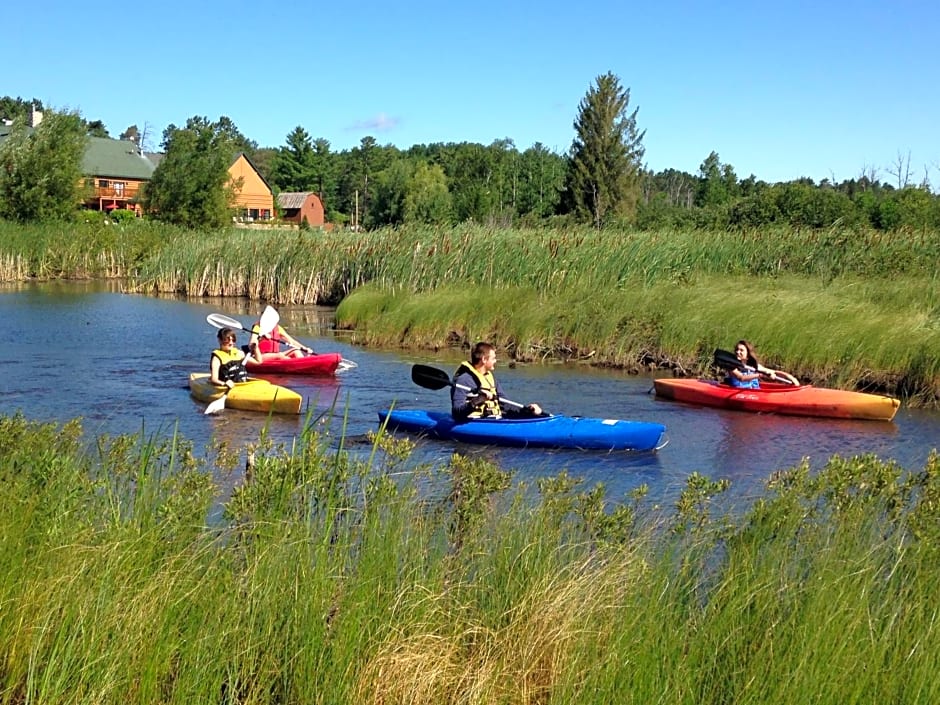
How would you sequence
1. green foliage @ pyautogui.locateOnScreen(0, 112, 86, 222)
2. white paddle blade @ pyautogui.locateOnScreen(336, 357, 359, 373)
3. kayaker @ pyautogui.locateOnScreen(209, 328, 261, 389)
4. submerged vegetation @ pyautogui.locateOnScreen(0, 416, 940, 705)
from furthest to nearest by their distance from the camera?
green foliage @ pyautogui.locateOnScreen(0, 112, 86, 222) < white paddle blade @ pyautogui.locateOnScreen(336, 357, 359, 373) < kayaker @ pyautogui.locateOnScreen(209, 328, 261, 389) < submerged vegetation @ pyautogui.locateOnScreen(0, 416, 940, 705)

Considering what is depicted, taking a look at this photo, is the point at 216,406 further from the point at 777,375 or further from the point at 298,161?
the point at 298,161

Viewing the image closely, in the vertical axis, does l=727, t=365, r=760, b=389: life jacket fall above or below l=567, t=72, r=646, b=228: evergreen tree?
below

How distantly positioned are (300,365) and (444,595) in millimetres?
11098

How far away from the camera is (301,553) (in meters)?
4.06

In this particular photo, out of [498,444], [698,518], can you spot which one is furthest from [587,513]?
[498,444]

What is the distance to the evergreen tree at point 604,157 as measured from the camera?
51375 millimetres

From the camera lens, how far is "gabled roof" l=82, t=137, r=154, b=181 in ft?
205

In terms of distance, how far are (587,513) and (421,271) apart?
16.1 m

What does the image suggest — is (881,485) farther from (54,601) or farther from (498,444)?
(498,444)

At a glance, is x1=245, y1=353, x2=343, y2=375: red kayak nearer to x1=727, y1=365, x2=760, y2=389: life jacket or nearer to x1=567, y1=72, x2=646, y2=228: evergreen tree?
x1=727, y1=365, x2=760, y2=389: life jacket

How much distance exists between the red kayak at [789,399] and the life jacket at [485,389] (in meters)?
3.51

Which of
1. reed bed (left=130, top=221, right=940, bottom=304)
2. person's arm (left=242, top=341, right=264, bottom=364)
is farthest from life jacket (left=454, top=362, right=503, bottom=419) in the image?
reed bed (left=130, top=221, right=940, bottom=304)

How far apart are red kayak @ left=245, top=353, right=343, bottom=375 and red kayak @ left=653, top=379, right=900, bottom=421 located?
15.2ft

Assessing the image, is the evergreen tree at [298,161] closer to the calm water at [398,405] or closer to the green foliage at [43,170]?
the green foliage at [43,170]
